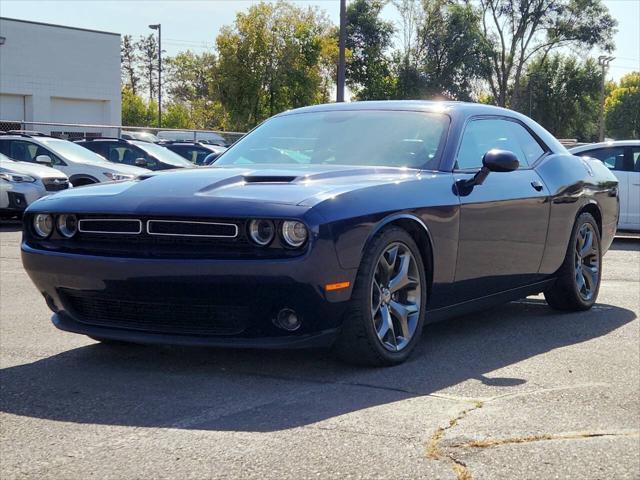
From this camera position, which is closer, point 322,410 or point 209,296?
point 322,410

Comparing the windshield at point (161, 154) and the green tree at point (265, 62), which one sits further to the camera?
the green tree at point (265, 62)

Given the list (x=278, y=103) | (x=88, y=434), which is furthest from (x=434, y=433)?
(x=278, y=103)

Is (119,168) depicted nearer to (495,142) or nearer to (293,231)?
(495,142)

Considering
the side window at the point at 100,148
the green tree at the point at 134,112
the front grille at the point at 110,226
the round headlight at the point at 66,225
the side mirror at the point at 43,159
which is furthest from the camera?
the green tree at the point at 134,112

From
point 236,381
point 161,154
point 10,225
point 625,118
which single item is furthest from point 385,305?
point 625,118

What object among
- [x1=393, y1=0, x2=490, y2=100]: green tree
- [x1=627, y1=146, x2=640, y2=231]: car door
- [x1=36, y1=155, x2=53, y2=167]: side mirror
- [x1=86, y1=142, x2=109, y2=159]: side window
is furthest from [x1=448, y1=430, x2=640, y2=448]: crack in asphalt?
[x1=393, y1=0, x2=490, y2=100]: green tree

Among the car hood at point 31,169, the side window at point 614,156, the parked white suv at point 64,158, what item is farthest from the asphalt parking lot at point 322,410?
the parked white suv at point 64,158

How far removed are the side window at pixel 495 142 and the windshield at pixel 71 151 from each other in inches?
490

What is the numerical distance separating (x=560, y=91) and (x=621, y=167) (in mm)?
46331

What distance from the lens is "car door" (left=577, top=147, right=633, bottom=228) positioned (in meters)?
14.0

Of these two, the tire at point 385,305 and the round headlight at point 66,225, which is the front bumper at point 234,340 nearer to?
the tire at point 385,305

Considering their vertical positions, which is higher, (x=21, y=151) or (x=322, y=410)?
(x=21, y=151)

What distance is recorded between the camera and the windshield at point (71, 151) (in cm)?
1792

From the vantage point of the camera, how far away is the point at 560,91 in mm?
58750
